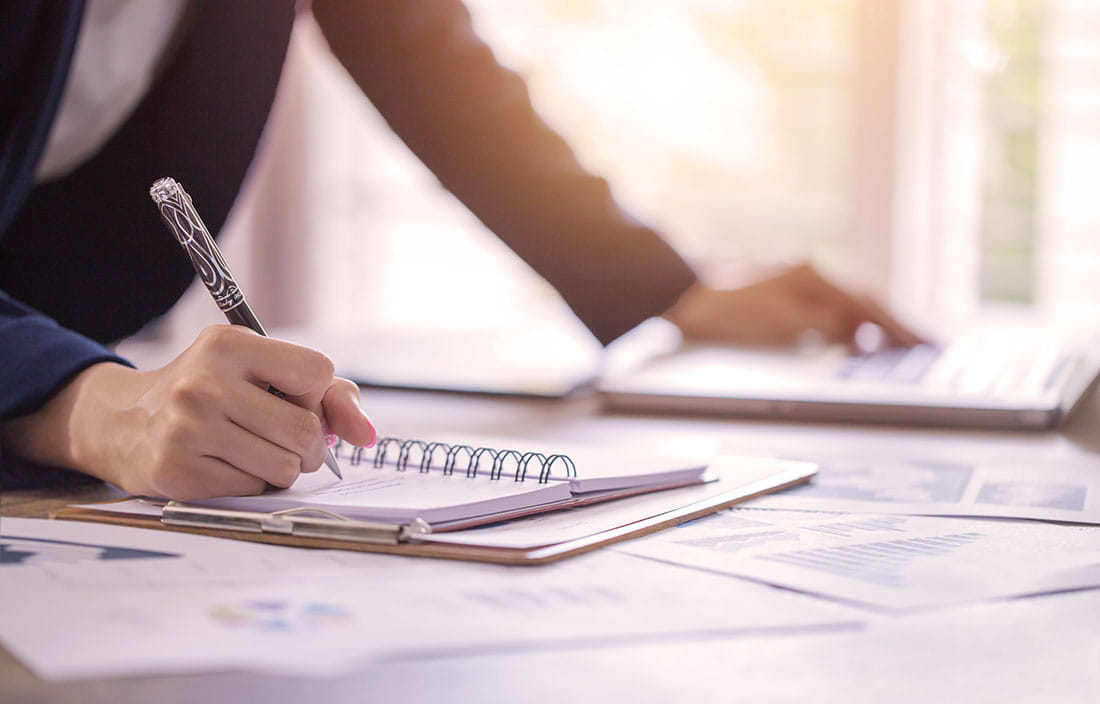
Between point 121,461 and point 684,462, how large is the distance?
0.34m

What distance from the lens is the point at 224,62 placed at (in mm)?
987

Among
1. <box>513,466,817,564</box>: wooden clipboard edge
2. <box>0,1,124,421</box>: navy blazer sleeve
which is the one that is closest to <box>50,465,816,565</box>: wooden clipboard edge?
<box>513,466,817,564</box>: wooden clipboard edge

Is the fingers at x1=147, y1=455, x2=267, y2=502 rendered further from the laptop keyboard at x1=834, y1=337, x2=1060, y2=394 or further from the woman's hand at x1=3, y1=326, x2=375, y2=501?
the laptop keyboard at x1=834, y1=337, x2=1060, y2=394

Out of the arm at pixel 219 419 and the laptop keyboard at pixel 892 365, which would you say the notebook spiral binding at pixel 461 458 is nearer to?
the arm at pixel 219 419

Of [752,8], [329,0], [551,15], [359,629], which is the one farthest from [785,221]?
[359,629]

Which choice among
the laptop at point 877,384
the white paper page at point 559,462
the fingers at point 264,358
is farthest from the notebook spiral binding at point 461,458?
the laptop at point 877,384

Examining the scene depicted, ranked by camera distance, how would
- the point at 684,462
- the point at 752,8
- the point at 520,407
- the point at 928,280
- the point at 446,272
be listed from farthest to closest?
the point at 446,272, the point at 752,8, the point at 928,280, the point at 520,407, the point at 684,462

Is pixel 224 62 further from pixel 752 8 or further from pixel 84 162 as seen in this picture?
pixel 752 8

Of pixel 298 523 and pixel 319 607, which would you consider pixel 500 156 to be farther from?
pixel 319 607

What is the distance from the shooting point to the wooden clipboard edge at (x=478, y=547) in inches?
21.5

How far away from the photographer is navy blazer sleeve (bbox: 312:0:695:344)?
1.19m

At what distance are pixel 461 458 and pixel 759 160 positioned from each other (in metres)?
2.88

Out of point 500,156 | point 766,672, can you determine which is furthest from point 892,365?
point 766,672

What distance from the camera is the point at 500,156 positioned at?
1.24 m
